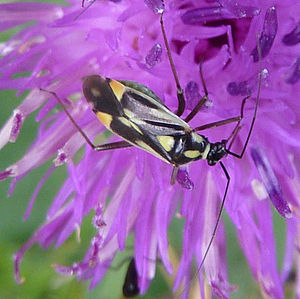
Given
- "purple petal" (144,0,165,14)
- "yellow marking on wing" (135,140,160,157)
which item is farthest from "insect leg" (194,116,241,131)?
"purple petal" (144,0,165,14)

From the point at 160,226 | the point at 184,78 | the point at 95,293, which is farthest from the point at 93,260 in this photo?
the point at 95,293

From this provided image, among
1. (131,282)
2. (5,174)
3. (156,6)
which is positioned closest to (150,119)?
(156,6)

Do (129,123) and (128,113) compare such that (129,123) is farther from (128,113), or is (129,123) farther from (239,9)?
(239,9)

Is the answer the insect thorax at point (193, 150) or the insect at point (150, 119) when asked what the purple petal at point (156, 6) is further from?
the insect thorax at point (193, 150)

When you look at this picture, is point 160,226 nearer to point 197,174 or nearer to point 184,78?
point 197,174

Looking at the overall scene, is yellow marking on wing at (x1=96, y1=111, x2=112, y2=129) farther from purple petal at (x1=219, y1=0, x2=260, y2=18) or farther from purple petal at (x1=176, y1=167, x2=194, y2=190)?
purple petal at (x1=219, y1=0, x2=260, y2=18)
